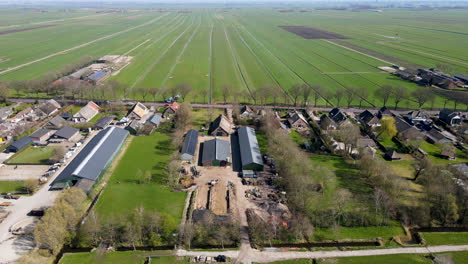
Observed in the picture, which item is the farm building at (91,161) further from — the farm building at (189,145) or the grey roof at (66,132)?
the farm building at (189,145)

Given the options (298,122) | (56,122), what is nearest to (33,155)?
(56,122)

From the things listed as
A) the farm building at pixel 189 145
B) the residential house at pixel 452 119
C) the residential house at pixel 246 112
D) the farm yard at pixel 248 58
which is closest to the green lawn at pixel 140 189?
the farm building at pixel 189 145

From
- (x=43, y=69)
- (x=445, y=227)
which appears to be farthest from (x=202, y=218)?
(x=43, y=69)

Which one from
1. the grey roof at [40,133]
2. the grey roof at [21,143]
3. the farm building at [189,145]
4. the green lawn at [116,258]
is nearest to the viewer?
the green lawn at [116,258]

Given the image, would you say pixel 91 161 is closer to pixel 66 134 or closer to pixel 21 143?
pixel 66 134

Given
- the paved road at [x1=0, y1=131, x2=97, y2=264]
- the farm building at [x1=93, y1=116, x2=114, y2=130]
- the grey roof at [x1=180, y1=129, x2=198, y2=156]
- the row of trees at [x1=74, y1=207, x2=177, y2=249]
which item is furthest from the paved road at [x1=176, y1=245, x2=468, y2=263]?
the farm building at [x1=93, y1=116, x2=114, y2=130]

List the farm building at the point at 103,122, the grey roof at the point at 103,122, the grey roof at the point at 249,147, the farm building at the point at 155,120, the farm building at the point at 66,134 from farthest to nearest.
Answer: the farm building at the point at 155,120 → the grey roof at the point at 103,122 → the farm building at the point at 103,122 → the farm building at the point at 66,134 → the grey roof at the point at 249,147
